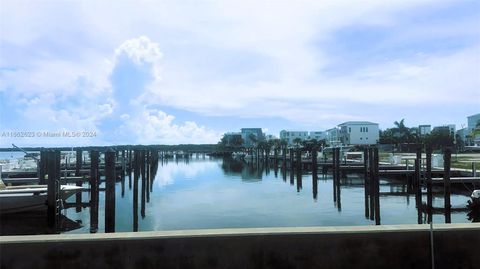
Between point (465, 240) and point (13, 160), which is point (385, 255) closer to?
point (465, 240)

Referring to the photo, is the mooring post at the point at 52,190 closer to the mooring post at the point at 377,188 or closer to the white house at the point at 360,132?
the mooring post at the point at 377,188

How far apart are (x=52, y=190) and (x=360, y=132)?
14814 cm

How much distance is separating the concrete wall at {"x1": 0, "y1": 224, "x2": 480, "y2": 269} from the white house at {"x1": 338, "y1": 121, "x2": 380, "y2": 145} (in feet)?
493

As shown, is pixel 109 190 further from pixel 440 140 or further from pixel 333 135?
pixel 333 135

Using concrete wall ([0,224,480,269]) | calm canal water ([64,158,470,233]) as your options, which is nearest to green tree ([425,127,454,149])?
calm canal water ([64,158,470,233])

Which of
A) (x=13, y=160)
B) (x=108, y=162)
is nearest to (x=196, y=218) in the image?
(x=108, y=162)

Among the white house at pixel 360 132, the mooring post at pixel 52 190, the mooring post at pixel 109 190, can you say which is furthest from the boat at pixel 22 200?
the white house at pixel 360 132

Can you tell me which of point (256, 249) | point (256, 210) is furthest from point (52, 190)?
point (256, 210)

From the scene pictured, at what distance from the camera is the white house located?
507 feet

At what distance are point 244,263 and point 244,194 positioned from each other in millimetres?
30869

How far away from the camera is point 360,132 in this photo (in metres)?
156

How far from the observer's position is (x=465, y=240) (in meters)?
6.20

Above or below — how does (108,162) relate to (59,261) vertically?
above

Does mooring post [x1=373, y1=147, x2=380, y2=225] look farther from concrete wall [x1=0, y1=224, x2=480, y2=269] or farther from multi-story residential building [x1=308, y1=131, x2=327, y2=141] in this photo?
multi-story residential building [x1=308, y1=131, x2=327, y2=141]
